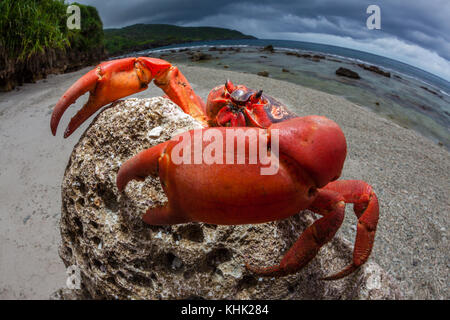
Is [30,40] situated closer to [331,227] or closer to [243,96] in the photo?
[243,96]

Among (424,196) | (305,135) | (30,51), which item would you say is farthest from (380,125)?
(30,51)

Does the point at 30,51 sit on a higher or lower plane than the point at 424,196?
higher

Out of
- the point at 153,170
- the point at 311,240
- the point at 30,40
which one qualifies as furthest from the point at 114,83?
the point at 30,40

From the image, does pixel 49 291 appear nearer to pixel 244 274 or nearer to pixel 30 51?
pixel 244 274

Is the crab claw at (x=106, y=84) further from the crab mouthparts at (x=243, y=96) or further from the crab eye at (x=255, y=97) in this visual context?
the crab eye at (x=255, y=97)

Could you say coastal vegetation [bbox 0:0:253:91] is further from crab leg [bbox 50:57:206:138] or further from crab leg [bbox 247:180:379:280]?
crab leg [bbox 247:180:379:280]

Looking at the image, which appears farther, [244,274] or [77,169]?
[77,169]
